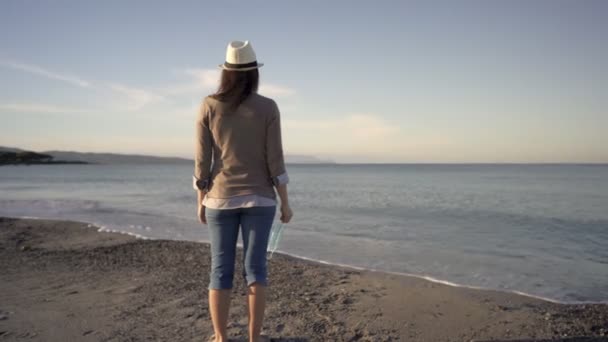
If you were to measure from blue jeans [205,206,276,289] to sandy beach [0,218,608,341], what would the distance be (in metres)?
0.80

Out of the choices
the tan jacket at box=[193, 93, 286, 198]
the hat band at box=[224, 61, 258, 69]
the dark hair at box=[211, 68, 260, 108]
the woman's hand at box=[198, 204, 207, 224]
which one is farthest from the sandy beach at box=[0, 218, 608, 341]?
the hat band at box=[224, 61, 258, 69]

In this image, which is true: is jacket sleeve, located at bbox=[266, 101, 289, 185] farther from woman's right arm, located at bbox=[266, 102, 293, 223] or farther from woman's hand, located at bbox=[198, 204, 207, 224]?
woman's hand, located at bbox=[198, 204, 207, 224]

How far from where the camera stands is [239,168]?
2730mm

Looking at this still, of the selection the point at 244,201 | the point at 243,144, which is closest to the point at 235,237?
the point at 244,201

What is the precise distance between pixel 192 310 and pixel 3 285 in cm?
237

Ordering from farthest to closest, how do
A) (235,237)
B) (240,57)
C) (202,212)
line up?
(202,212)
(235,237)
(240,57)

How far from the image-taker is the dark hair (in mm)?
2672

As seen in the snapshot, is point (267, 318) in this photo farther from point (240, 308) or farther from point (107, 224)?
point (107, 224)

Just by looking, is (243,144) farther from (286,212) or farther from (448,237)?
(448,237)

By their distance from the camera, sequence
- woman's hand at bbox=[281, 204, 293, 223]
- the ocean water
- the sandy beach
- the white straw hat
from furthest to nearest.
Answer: the ocean water
the sandy beach
woman's hand at bbox=[281, 204, 293, 223]
the white straw hat

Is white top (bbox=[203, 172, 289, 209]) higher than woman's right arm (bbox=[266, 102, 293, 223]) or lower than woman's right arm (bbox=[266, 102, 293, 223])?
lower

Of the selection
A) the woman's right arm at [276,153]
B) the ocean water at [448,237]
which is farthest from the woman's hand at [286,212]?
the ocean water at [448,237]

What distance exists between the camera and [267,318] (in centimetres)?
380

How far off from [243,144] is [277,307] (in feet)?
6.51
